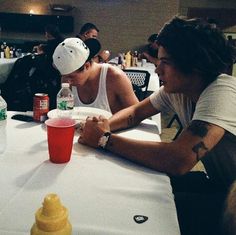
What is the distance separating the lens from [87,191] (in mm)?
972

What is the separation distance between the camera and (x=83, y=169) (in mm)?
1129

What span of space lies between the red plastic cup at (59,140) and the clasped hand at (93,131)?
0.17m

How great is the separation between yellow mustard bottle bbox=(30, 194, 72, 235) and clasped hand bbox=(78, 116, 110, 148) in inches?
28.0

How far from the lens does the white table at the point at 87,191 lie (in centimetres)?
81

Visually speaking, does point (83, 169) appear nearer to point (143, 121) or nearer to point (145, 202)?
point (145, 202)

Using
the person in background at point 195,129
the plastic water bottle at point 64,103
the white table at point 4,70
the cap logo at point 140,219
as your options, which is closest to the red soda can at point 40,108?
the plastic water bottle at point 64,103

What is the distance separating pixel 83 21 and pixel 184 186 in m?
7.24

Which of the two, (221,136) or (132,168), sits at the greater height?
(221,136)

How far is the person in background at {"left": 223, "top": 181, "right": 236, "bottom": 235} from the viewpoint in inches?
33.7

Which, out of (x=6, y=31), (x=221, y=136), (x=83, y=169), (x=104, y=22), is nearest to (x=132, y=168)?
(x=83, y=169)

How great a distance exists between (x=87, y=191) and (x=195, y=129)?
48 centimetres

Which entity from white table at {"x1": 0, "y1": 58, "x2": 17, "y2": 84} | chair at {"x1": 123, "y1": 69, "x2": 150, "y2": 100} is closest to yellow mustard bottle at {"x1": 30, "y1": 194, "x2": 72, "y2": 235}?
chair at {"x1": 123, "y1": 69, "x2": 150, "y2": 100}

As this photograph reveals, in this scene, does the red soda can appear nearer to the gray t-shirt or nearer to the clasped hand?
the clasped hand

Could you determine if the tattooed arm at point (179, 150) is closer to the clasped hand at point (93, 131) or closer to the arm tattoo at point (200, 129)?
the arm tattoo at point (200, 129)
